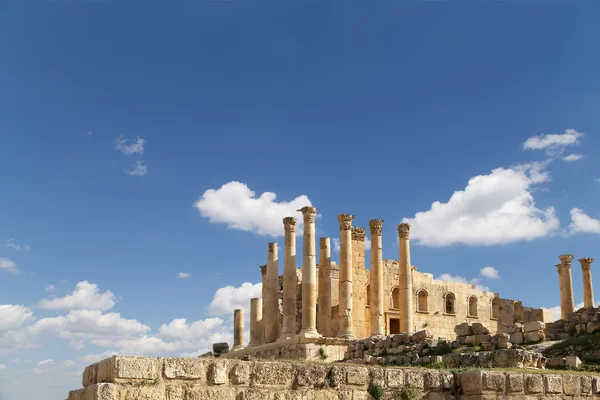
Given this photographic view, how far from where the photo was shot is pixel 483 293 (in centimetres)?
4431

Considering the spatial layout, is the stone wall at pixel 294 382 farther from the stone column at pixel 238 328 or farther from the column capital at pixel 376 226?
the stone column at pixel 238 328

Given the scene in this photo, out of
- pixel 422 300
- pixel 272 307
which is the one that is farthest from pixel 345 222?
pixel 422 300

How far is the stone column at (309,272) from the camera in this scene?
1281 inches

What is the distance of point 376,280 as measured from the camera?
3469cm

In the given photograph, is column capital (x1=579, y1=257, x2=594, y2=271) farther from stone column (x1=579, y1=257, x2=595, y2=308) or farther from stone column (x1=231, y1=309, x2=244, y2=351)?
stone column (x1=231, y1=309, x2=244, y2=351)

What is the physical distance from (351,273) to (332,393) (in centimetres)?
2411

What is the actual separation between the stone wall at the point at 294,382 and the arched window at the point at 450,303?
3050 cm

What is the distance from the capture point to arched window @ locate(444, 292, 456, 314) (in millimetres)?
42219

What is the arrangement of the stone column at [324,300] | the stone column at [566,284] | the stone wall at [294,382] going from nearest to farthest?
1. the stone wall at [294,382]
2. the stone column at [324,300]
3. the stone column at [566,284]

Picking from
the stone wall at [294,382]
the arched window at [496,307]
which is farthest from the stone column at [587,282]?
the stone wall at [294,382]

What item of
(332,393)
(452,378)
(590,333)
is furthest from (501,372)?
(590,333)

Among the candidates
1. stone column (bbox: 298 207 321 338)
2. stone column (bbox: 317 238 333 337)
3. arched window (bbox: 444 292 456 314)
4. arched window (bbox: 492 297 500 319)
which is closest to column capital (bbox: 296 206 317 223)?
stone column (bbox: 298 207 321 338)

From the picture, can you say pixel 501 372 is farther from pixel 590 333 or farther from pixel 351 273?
pixel 351 273

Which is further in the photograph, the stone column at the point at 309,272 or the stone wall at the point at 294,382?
the stone column at the point at 309,272
